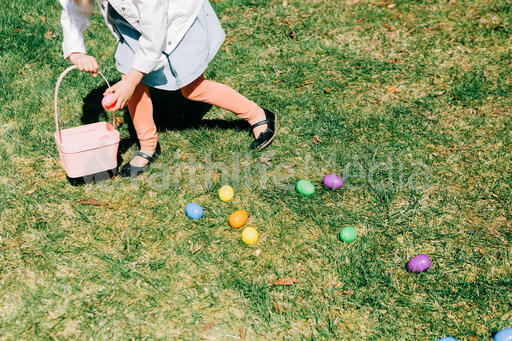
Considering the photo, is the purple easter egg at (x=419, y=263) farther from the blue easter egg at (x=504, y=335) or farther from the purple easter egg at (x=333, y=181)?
the purple easter egg at (x=333, y=181)

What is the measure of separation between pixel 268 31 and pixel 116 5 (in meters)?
2.38

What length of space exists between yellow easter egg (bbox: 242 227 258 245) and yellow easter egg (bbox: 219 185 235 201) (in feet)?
1.03

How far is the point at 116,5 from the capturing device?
89.6 inches

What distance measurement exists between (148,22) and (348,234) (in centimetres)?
160

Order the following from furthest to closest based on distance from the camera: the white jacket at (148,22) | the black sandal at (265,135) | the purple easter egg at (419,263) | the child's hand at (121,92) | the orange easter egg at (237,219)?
1. the black sandal at (265,135)
2. the orange easter egg at (237,219)
3. the purple easter egg at (419,263)
4. the child's hand at (121,92)
5. the white jacket at (148,22)

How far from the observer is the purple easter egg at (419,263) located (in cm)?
248

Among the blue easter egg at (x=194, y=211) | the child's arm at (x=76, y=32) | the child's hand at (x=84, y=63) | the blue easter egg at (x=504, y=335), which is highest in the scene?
the child's arm at (x=76, y=32)

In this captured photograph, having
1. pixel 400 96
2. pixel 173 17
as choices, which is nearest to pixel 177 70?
pixel 173 17

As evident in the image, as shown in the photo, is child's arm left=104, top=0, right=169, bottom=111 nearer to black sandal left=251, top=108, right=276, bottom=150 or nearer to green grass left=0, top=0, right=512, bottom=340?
green grass left=0, top=0, right=512, bottom=340

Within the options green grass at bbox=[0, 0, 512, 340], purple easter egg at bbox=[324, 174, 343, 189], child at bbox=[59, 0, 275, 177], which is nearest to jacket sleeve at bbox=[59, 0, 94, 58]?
child at bbox=[59, 0, 275, 177]

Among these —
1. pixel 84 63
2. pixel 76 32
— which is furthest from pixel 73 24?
pixel 84 63

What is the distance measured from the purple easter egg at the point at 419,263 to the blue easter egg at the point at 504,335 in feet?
1.54

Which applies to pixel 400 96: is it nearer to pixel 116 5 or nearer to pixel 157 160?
pixel 157 160

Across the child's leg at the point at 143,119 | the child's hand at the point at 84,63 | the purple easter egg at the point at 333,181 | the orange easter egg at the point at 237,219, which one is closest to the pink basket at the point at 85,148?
the child's hand at the point at 84,63
